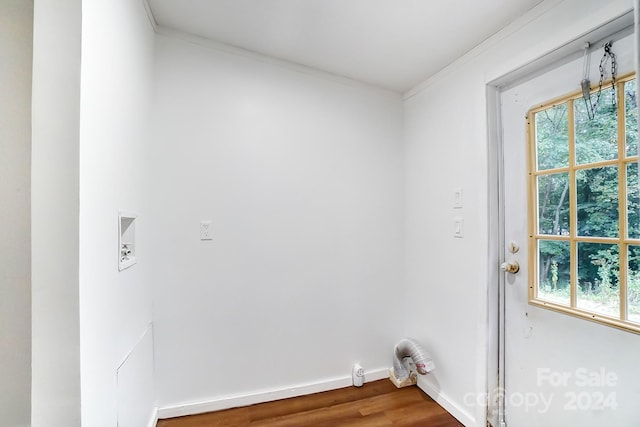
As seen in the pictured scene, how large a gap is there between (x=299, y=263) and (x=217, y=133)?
3.27ft

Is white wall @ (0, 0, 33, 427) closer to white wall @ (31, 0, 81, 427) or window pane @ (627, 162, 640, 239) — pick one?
white wall @ (31, 0, 81, 427)

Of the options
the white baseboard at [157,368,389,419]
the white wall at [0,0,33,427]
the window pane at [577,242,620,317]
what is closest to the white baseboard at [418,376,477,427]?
the white baseboard at [157,368,389,419]

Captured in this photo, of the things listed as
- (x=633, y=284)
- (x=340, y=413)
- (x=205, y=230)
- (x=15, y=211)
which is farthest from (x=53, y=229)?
(x=633, y=284)

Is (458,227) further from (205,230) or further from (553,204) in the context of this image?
(205,230)

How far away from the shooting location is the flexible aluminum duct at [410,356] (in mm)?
1845

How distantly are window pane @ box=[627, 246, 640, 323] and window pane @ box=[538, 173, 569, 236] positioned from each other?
0.23m

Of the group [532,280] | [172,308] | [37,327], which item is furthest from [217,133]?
[532,280]

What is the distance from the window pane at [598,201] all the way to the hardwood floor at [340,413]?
1324mm

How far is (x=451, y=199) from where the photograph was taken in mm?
1790

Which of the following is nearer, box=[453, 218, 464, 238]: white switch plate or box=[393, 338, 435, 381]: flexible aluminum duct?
box=[453, 218, 464, 238]: white switch plate

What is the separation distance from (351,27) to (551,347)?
191 cm

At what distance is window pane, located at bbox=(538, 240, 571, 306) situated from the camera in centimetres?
127

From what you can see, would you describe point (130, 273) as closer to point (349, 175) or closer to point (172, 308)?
point (172, 308)

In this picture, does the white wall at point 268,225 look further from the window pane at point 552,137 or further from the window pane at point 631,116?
the window pane at point 631,116
